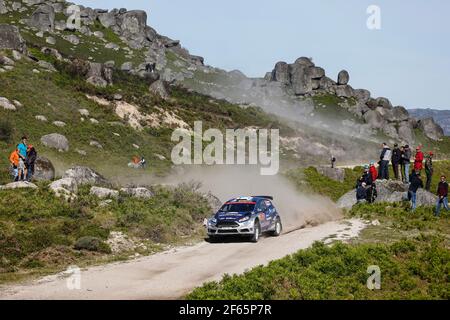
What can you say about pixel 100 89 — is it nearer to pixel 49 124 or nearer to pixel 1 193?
pixel 49 124

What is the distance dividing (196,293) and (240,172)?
32.3 metres

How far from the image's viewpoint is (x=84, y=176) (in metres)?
27.0

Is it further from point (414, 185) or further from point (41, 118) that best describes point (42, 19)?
point (414, 185)

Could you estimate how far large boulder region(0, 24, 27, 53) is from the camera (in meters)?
53.9

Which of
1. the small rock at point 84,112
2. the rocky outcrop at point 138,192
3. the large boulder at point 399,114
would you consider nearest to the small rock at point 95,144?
the small rock at point 84,112

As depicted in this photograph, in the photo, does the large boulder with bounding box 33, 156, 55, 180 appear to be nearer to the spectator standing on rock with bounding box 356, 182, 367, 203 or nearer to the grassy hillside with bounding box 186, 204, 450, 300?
the grassy hillside with bounding box 186, 204, 450, 300

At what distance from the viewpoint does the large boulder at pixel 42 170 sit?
2741cm

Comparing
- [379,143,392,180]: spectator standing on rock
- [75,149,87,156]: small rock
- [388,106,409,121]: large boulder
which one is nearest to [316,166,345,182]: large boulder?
[379,143,392,180]: spectator standing on rock

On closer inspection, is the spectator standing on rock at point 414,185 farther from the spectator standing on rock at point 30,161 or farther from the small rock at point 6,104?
the small rock at point 6,104

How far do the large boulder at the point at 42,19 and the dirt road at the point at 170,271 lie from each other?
97034 mm

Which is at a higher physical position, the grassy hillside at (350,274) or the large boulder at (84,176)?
the large boulder at (84,176)

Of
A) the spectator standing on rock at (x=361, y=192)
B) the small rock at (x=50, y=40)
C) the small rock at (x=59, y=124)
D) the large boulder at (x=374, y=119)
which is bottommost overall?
the spectator standing on rock at (x=361, y=192)

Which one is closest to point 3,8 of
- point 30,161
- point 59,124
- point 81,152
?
point 59,124
